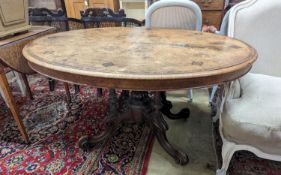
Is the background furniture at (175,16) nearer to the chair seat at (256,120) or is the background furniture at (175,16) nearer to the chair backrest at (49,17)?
the chair seat at (256,120)

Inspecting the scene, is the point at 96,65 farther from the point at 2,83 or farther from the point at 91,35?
the point at 2,83

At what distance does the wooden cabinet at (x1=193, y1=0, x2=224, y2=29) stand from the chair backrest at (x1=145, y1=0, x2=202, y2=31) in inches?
33.6

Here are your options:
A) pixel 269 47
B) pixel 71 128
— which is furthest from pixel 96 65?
pixel 269 47

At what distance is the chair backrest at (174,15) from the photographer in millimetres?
1552

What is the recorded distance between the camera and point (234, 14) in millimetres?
1249

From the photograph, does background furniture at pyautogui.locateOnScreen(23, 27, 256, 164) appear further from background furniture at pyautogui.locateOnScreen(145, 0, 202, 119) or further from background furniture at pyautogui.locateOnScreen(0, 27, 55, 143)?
background furniture at pyautogui.locateOnScreen(145, 0, 202, 119)

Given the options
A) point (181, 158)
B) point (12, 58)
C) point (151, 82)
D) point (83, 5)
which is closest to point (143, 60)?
point (151, 82)

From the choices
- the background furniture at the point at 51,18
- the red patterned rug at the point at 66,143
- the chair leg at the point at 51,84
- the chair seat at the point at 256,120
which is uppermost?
the background furniture at the point at 51,18

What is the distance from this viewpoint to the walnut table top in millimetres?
700

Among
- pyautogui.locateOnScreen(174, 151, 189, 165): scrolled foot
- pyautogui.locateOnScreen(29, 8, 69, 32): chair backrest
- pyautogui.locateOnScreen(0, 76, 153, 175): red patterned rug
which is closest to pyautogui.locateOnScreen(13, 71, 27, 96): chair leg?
pyautogui.locateOnScreen(0, 76, 153, 175): red patterned rug

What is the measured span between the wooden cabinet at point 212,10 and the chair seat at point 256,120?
1535 mm

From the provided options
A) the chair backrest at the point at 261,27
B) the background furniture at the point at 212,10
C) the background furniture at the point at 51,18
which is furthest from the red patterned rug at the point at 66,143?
the background furniture at the point at 212,10

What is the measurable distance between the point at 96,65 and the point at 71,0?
3603 millimetres

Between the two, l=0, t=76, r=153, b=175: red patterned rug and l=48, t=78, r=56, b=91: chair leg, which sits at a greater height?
l=48, t=78, r=56, b=91: chair leg
